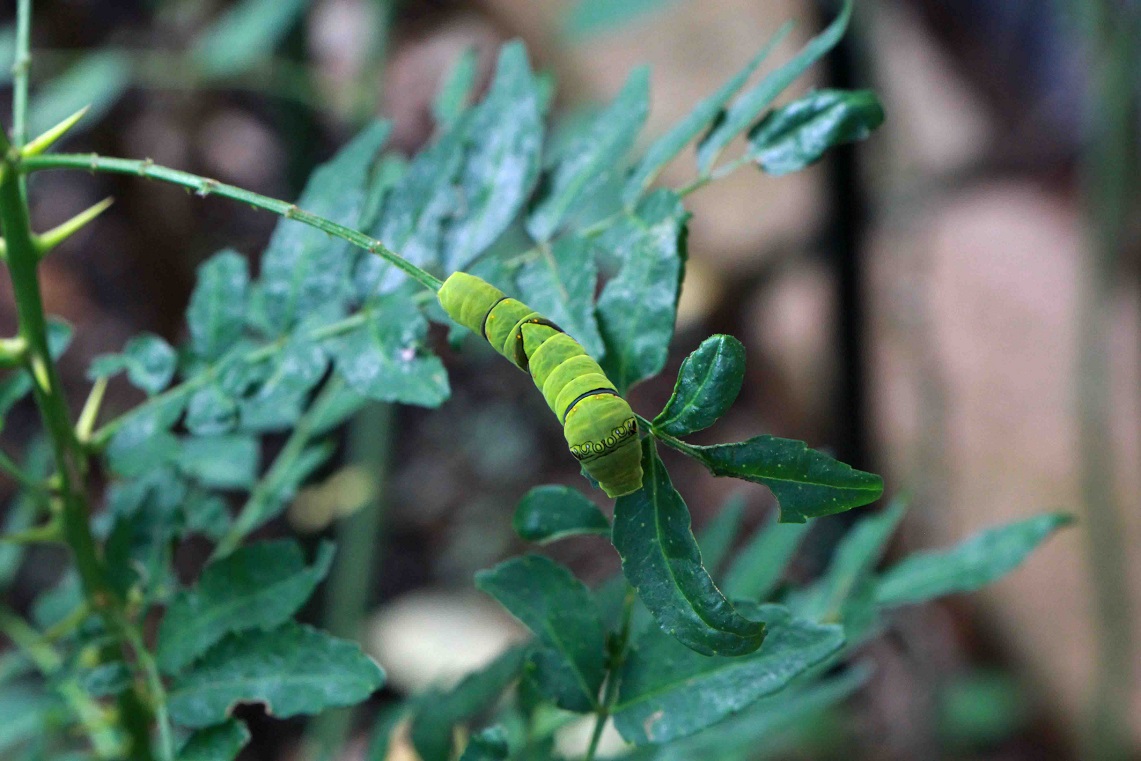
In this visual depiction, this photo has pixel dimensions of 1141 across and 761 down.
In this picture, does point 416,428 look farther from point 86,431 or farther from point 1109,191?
point 86,431

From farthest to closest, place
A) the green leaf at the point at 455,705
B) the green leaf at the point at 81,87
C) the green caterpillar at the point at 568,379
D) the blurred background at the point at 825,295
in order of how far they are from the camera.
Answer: the blurred background at the point at 825,295
the green leaf at the point at 81,87
the green leaf at the point at 455,705
the green caterpillar at the point at 568,379

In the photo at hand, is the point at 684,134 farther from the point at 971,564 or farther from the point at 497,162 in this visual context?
the point at 971,564

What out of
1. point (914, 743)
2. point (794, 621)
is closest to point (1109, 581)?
point (914, 743)

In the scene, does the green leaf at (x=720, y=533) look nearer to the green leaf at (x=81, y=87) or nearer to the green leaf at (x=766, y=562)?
the green leaf at (x=766, y=562)

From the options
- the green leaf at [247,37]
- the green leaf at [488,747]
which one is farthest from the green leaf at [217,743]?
the green leaf at [247,37]

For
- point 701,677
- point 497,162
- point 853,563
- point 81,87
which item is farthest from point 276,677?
point 81,87

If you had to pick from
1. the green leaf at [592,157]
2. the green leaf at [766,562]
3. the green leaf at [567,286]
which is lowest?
the green leaf at [766,562]
